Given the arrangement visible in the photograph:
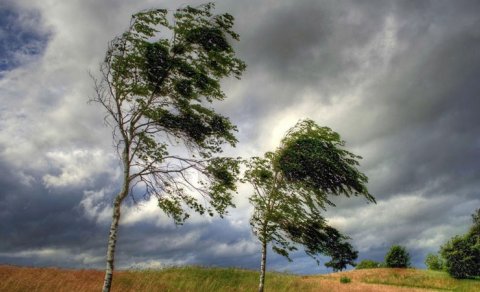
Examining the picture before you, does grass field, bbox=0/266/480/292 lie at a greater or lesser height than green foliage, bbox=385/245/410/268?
lesser

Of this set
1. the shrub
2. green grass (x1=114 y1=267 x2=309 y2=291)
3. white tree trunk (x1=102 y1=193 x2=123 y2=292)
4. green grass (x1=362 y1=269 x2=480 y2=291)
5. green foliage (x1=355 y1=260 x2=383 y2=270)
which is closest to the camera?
white tree trunk (x1=102 y1=193 x2=123 y2=292)

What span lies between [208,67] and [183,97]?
149 cm

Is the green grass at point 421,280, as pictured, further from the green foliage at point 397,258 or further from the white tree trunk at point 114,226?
the white tree trunk at point 114,226

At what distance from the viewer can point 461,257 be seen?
A: 36.5 metres

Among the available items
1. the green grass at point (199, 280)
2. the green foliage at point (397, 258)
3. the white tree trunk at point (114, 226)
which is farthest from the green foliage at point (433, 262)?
the white tree trunk at point (114, 226)

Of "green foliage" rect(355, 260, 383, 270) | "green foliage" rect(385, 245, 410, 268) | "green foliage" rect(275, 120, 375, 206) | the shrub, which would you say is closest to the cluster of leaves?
the shrub

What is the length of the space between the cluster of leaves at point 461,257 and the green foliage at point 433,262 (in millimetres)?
9075

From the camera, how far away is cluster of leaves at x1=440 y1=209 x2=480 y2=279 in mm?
36062

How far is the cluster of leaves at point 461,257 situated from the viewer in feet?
118

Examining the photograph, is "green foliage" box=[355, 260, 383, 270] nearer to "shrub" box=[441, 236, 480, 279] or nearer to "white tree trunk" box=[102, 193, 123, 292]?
"shrub" box=[441, 236, 480, 279]

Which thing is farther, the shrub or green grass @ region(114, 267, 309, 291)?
the shrub

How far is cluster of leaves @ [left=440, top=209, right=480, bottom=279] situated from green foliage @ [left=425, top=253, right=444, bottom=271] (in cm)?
907

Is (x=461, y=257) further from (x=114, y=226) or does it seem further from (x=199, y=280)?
(x=114, y=226)

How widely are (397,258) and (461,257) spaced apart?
280 inches
